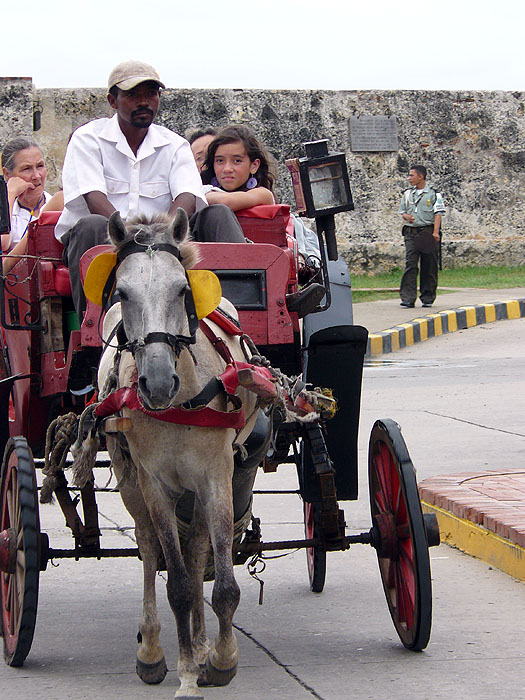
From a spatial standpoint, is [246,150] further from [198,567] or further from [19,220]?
[198,567]

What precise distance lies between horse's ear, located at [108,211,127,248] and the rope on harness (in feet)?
2.84

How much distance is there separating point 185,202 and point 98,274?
3.65 feet

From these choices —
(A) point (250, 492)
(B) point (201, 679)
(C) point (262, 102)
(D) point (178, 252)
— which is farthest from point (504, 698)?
(C) point (262, 102)

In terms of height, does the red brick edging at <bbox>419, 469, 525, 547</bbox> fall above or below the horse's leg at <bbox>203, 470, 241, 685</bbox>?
below

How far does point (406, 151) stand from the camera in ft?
73.6

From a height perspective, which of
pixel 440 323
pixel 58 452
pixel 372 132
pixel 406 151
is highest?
pixel 372 132

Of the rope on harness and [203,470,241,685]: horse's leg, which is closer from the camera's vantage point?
[203,470,241,685]: horse's leg

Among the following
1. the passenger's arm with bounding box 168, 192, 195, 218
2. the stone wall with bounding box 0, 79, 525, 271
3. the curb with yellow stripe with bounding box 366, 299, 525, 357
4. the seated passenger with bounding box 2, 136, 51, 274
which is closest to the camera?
the passenger's arm with bounding box 168, 192, 195, 218

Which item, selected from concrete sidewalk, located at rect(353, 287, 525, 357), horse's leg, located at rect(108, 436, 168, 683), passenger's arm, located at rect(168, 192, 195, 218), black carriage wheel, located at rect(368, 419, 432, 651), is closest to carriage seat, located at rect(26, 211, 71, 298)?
passenger's arm, located at rect(168, 192, 195, 218)

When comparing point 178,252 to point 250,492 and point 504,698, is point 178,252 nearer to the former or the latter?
point 250,492

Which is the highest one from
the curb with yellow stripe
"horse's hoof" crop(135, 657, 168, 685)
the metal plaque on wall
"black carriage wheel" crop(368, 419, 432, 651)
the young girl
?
the metal plaque on wall

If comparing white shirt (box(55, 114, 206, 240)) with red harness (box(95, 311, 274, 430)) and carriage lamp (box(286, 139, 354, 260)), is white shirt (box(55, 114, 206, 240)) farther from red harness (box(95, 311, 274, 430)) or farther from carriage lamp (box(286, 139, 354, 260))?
red harness (box(95, 311, 274, 430))

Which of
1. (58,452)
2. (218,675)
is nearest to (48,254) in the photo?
(58,452)

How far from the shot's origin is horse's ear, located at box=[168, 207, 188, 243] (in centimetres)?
381
